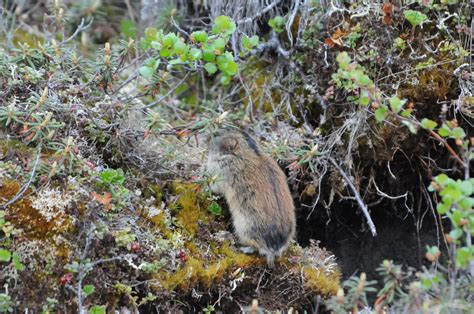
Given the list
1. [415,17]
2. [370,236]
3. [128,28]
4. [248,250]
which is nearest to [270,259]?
[248,250]

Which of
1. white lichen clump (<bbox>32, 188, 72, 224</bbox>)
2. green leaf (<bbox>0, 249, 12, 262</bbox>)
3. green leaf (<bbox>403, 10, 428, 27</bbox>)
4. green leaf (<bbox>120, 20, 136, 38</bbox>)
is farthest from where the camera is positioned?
green leaf (<bbox>120, 20, 136, 38</bbox>)

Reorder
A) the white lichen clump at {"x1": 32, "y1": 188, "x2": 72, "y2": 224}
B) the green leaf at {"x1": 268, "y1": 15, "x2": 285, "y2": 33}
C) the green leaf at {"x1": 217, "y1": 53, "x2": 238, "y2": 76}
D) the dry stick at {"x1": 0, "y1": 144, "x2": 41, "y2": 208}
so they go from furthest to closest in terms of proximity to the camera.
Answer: the green leaf at {"x1": 268, "y1": 15, "x2": 285, "y2": 33} → the green leaf at {"x1": 217, "y1": 53, "x2": 238, "y2": 76} → the white lichen clump at {"x1": 32, "y1": 188, "x2": 72, "y2": 224} → the dry stick at {"x1": 0, "y1": 144, "x2": 41, "y2": 208}

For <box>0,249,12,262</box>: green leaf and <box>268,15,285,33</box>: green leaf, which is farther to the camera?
<box>268,15,285,33</box>: green leaf

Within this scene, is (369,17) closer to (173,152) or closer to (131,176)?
(173,152)

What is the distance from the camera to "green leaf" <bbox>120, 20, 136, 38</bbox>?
7.93 meters

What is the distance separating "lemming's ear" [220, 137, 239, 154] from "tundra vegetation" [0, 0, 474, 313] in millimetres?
229

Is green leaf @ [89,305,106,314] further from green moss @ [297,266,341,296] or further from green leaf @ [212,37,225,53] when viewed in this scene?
green leaf @ [212,37,225,53]

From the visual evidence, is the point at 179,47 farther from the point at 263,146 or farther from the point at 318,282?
the point at 318,282

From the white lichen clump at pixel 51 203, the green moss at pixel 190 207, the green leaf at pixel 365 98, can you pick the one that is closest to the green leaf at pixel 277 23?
the green moss at pixel 190 207

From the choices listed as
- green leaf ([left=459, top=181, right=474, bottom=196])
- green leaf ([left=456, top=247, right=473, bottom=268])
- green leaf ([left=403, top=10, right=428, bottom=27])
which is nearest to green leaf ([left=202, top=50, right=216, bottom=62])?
green leaf ([left=403, top=10, right=428, bottom=27])

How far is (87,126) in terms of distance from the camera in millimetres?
5137

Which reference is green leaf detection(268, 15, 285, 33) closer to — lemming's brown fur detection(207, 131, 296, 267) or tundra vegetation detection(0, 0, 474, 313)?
tundra vegetation detection(0, 0, 474, 313)

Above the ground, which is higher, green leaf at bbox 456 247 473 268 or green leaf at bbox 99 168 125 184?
green leaf at bbox 456 247 473 268

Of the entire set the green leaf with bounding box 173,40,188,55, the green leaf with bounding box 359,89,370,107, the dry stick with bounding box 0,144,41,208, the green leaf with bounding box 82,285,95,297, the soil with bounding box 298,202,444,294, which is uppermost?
the green leaf with bounding box 359,89,370,107
